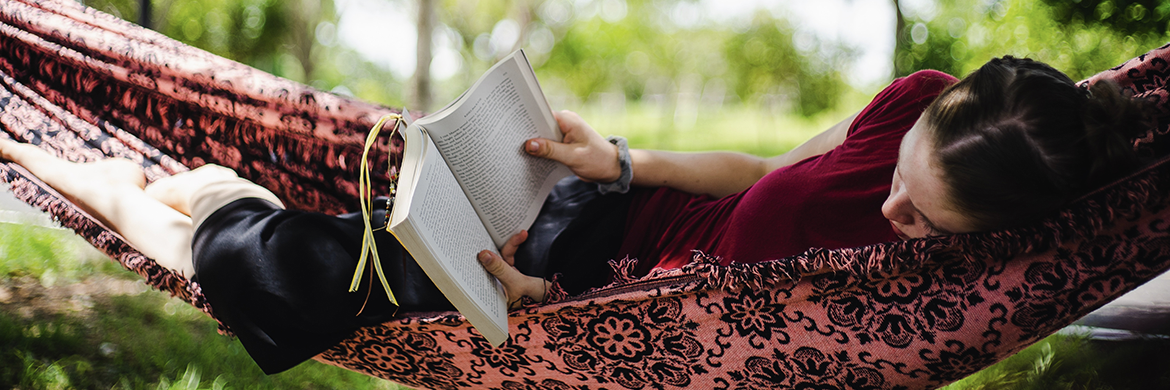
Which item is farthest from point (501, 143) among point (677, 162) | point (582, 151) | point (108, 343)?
point (108, 343)

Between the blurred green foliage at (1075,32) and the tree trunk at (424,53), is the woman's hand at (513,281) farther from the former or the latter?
the tree trunk at (424,53)

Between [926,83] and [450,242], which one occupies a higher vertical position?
[926,83]

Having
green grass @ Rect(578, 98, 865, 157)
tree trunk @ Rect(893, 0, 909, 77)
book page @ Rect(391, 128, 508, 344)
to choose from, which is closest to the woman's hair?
book page @ Rect(391, 128, 508, 344)

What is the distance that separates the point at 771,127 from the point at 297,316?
9570 mm

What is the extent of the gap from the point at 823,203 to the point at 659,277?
325 millimetres

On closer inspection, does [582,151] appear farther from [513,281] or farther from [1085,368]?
[1085,368]

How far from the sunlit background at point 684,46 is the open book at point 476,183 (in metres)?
2.10

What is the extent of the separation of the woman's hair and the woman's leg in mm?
1386

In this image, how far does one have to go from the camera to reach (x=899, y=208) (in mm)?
1024

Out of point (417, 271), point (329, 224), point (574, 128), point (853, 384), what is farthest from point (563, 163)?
point (853, 384)

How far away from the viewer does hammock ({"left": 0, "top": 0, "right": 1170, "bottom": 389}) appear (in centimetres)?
92

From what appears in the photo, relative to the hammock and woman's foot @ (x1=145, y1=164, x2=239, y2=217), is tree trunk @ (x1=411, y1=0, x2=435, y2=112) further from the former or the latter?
woman's foot @ (x1=145, y1=164, x2=239, y2=217)

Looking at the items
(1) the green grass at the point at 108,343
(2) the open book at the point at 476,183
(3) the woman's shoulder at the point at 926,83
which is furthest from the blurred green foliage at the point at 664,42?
(1) the green grass at the point at 108,343

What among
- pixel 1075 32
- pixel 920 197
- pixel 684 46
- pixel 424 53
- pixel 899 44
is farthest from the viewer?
pixel 684 46
